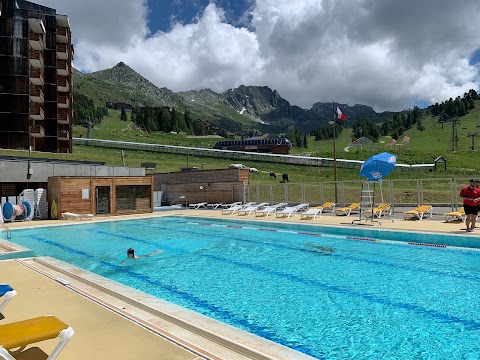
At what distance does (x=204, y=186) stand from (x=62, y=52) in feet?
93.8

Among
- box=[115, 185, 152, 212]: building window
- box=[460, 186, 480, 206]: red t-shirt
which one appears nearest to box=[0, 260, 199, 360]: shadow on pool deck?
box=[460, 186, 480, 206]: red t-shirt

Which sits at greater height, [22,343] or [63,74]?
[63,74]

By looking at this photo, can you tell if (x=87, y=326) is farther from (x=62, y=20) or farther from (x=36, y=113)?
(x=62, y=20)

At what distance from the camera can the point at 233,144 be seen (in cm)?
8519

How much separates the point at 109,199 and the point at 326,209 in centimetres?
1234

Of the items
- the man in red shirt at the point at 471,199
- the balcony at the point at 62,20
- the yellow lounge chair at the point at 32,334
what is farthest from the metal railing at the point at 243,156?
the yellow lounge chair at the point at 32,334

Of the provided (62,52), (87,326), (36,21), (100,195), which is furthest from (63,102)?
(87,326)

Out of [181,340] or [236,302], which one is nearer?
[181,340]

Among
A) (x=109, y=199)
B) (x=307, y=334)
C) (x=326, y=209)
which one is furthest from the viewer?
(x=109, y=199)

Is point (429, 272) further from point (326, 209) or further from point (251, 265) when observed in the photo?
point (326, 209)

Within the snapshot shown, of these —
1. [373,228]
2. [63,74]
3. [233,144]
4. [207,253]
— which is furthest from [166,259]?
[233,144]

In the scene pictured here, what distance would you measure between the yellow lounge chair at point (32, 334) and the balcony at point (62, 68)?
4734cm

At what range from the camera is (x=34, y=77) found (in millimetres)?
40594

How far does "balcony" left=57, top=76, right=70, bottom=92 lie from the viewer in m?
45.0
